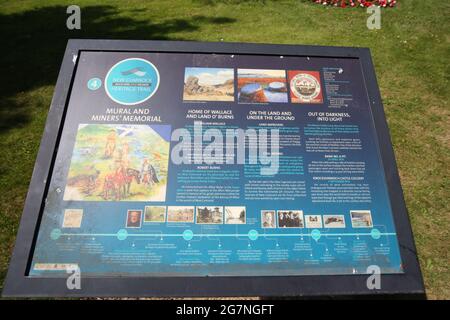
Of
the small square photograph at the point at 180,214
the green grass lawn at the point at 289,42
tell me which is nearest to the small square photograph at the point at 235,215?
the small square photograph at the point at 180,214

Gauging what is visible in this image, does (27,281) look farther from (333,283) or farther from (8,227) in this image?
(8,227)

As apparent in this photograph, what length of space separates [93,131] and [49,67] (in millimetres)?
5190

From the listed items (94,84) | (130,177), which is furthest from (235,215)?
(94,84)

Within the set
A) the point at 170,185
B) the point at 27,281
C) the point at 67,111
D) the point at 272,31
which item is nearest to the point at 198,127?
the point at 170,185

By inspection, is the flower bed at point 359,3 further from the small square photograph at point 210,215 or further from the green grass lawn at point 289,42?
the small square photograph at point 210,215

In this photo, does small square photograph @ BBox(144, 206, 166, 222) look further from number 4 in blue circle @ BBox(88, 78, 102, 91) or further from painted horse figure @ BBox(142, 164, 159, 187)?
number 4 in blue circle @ BBox(88, 78, 102, 91)

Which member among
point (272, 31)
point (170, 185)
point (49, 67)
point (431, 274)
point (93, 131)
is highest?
point (272, 31)

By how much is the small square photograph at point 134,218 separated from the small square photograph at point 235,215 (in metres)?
0.59

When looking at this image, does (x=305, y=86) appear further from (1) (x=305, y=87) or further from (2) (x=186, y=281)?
(2) (x=186, y=281)

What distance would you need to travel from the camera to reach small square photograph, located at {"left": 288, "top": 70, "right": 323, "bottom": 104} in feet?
10.1

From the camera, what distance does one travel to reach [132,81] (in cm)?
306

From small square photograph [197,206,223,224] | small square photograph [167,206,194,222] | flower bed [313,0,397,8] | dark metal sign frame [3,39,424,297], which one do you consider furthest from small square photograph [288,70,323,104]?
flower bed [313,0,397,8]

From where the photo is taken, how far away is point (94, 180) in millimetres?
2736

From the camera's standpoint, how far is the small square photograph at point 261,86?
10.0 feet
